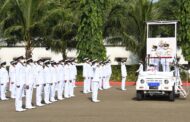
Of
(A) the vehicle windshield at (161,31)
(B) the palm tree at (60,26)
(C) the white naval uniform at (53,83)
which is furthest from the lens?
(B) the palm tree at (60,26)

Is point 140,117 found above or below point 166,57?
below

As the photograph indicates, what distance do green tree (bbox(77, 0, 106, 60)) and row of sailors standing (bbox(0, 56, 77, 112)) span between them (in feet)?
29.9

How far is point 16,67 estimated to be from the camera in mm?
17016

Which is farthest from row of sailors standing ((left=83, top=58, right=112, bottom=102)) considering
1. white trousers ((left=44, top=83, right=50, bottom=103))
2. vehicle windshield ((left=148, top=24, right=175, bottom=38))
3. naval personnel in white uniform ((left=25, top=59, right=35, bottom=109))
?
naval personnel in white uniform ((left=25, top=59, right=35, bottom=109))

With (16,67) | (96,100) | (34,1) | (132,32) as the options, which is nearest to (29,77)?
(16,67)

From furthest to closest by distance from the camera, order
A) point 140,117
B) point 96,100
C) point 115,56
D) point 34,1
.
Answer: point 115,56
point 34,1
point 96,100
point 140,117

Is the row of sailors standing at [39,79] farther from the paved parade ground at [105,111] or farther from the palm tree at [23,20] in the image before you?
the palm tree at [23,20]

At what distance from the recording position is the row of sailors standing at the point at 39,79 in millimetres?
17062

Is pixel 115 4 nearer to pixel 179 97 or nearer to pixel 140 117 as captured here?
pixel 179 97

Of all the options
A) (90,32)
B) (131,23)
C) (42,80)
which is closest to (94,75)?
(42,80)

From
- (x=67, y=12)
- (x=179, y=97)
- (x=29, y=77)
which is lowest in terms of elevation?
(x=179, y=97)

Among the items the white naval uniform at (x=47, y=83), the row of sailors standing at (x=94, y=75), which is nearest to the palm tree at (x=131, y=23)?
the row of sailors standing at (x=94, y=75)

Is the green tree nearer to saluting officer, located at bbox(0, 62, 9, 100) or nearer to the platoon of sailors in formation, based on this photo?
the platoon of sailors in formation

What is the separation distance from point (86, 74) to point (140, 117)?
1003 centimetres
